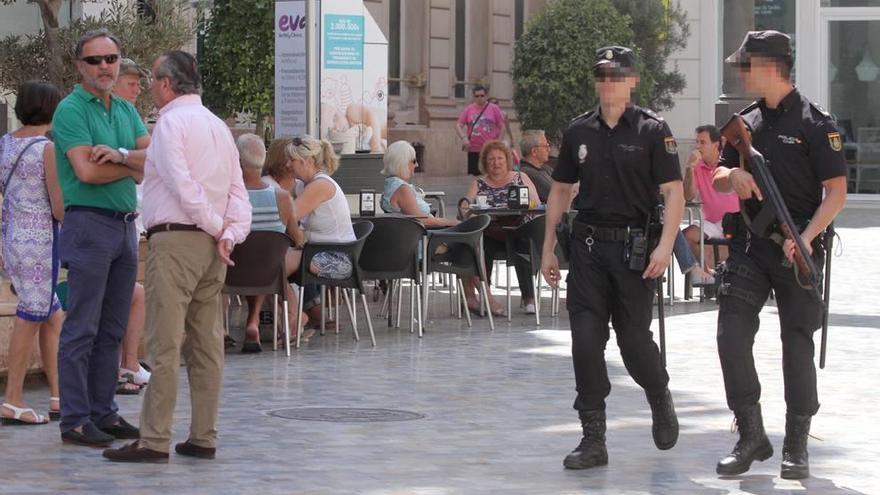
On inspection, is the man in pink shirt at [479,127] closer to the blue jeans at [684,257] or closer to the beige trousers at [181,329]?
the blue jeans at [684,257]

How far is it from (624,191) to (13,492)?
279 centimetres

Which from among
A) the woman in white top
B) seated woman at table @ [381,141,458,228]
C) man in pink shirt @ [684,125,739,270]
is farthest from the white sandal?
man in pink shirt @ [684,125,739,270]

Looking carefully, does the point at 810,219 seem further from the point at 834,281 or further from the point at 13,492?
the point at 834,281

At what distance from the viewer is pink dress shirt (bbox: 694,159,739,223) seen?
642 inches

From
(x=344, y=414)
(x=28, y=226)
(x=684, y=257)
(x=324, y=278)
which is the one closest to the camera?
(x=28, y=226)

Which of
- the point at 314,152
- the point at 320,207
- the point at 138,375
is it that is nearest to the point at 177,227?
the point at 138,375

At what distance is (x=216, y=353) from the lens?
8.10 m

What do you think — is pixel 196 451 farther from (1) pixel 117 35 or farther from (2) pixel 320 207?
(1) pixel 117 35

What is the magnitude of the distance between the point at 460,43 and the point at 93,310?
28.1 metres

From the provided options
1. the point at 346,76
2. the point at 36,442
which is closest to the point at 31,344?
the point at 36,442

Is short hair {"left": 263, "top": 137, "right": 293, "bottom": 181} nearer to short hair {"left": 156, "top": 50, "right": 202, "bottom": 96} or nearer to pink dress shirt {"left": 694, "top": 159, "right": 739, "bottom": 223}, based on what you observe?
pink dress shirt {"left": 694, "top": 159, "right": 739, "bottom": 223}

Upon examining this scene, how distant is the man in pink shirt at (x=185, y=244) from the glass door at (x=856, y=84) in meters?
28.4

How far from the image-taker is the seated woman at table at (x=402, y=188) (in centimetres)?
1484

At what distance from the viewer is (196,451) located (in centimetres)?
816
